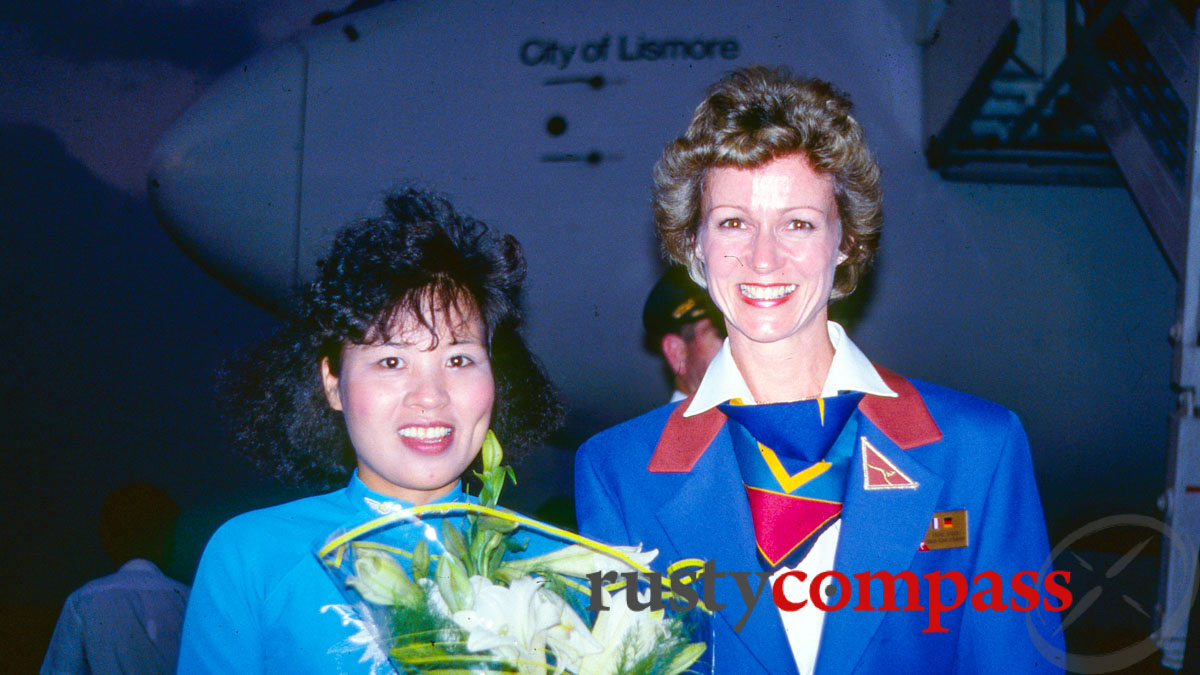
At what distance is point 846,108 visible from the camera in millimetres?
1725

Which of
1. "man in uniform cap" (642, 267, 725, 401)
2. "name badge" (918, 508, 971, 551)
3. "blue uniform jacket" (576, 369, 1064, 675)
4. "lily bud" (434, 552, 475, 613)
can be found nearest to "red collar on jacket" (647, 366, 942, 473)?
"blue uniform jacket" (576, 369, 1064, 675)

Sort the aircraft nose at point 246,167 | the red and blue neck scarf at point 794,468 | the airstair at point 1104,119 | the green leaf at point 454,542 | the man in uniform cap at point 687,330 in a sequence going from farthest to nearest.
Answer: the aircraft nose at point 246,167, the man in uniform cap at point 687,330, the airstair at point 1104,119, the red and blue neck scarf at point 794,468, the green leaf at point 454,542

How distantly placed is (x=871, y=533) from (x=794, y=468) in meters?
0.18

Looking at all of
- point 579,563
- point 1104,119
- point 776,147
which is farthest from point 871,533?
point 1104,119

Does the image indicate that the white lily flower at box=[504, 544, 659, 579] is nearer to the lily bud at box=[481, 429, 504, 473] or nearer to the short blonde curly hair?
the lily bud at box=[481, 429, 504, 473]

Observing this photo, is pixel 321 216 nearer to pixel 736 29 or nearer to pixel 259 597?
pixel 736 29

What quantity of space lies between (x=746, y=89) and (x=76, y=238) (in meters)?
5.44

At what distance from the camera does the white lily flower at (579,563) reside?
1155 mm

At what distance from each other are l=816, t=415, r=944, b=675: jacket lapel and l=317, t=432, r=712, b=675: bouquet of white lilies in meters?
0.38

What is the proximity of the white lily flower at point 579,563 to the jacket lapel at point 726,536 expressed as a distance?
42cm

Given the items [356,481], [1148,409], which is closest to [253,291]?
[356,481]

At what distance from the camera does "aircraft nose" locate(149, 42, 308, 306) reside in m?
4.49

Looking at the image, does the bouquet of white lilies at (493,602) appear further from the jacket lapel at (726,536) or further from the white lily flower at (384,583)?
the jacket lapel at (726,536)

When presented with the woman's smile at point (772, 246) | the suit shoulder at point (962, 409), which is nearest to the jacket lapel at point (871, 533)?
the suit shoulder at point (962, 409)
